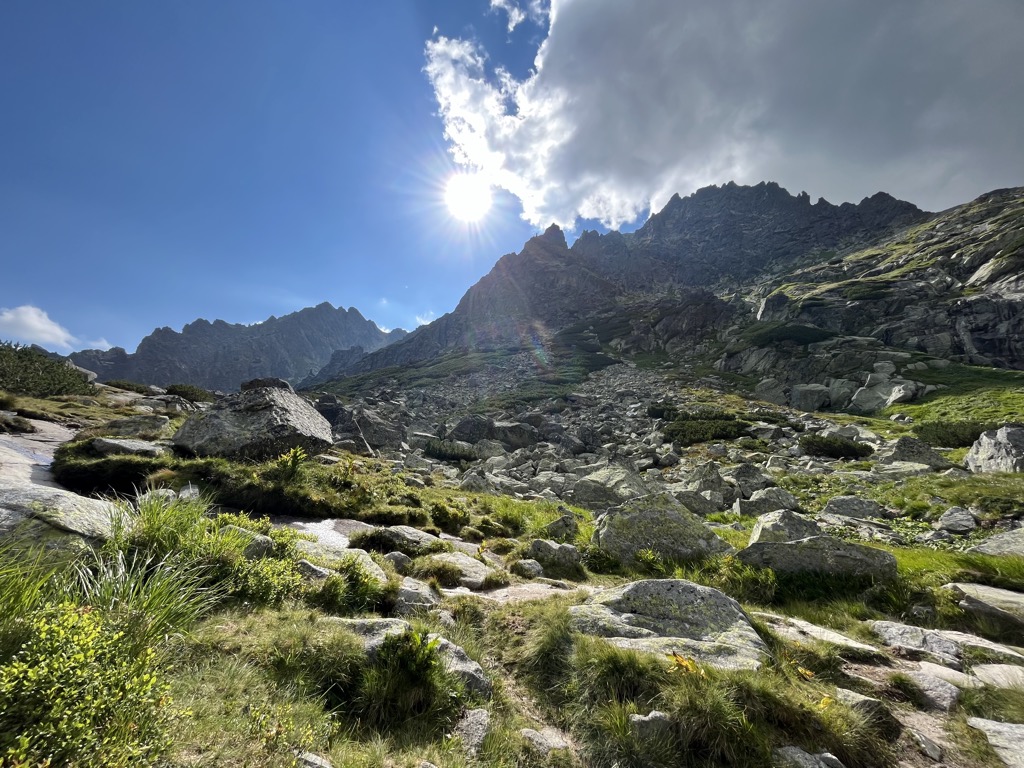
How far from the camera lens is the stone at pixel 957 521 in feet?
36.3

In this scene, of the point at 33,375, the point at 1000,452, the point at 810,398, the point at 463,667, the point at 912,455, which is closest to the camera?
the point at 463,667

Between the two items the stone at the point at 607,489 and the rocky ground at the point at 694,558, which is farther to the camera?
the stone at the point at 607,489

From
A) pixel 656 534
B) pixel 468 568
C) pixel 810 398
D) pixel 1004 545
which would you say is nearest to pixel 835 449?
pixel 1004 545

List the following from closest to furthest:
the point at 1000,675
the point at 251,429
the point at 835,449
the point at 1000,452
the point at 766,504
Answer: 1. the point at 1000,675
2. the point at 251,429
3. the point at 766,504
4. the point at 1000,452
5. the point at 835,449

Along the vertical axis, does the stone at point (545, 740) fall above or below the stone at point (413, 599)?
below

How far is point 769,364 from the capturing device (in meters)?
83.8

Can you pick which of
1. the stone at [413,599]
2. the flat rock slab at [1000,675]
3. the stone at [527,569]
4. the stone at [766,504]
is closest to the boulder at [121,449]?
the stone at [413,599]

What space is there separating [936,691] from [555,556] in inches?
249

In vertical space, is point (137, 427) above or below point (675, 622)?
above

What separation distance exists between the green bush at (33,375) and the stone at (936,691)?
126 feet

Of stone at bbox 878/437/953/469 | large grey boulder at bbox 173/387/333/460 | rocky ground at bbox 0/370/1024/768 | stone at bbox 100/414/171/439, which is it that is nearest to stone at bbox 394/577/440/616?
rocky ground at bbox 0/370/1024/768

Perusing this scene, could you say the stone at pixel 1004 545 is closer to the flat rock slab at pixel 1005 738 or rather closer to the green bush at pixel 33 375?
the flat rock slab at pixel 1005 738

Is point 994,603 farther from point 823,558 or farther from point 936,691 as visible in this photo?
point 936,691

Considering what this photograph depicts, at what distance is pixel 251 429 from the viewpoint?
14414 millimetres
